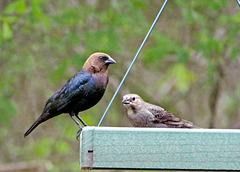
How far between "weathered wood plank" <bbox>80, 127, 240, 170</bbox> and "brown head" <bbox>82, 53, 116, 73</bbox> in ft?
5.08

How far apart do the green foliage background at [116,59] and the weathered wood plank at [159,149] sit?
12.0 ft

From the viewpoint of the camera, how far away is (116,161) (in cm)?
264

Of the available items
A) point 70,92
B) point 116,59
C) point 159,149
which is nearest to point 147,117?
point 70,92

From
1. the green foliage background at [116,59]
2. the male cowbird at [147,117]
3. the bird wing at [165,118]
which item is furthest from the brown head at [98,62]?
the green foliage background at [116,59]

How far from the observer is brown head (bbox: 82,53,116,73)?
4.18 m

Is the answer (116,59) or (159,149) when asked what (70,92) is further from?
(116,59)

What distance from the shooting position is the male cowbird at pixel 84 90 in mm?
4207

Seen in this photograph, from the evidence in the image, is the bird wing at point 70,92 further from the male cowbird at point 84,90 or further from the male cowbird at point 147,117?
the male cowbird at point 147,117

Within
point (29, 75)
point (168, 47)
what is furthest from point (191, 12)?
point (29, 75)

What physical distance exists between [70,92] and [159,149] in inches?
69.7

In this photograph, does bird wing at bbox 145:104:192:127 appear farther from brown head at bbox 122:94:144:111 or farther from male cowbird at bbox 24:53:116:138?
male cowbird at bbox 24:53:116:138

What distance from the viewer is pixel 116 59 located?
823cm

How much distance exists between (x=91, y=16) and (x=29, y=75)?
5.63ft

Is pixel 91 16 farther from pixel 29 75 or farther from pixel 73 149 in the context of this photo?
pixel 73 149
